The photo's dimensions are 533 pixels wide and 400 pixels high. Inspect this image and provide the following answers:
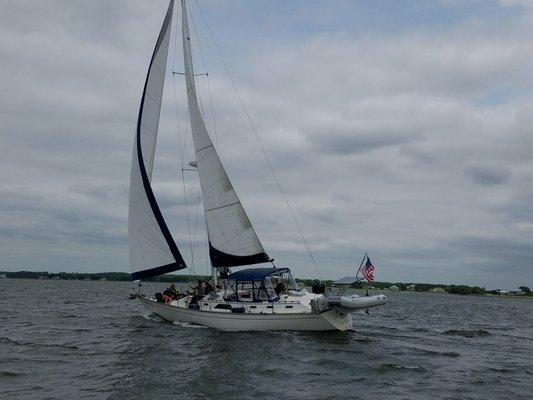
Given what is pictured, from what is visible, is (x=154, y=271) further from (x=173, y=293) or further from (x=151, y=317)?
(x=151, y=317)

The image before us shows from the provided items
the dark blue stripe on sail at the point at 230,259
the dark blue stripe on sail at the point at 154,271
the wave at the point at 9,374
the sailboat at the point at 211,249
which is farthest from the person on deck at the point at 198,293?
the wave at the point at 9,374

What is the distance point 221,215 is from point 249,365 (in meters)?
9.97

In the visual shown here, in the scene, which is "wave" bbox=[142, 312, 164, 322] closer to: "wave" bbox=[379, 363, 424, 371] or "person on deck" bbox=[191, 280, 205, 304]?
"person on deck" bbox=[191, 280, 205, 304]

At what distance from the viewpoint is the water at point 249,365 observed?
14703 millimetres

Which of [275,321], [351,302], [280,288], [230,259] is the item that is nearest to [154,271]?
[230,259]

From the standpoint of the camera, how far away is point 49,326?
28.3 m

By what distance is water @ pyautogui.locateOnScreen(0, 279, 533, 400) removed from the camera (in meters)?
14.7

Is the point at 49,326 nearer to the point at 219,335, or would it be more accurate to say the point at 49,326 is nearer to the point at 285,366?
the point at 219,335

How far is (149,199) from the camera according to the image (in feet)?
87.1

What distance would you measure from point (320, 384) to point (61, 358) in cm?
917

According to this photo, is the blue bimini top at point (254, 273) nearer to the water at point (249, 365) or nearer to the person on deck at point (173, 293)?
the water at point (249, 365)

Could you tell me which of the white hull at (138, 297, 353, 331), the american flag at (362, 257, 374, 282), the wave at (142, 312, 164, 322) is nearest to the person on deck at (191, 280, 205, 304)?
the white hull at (138, 297, 353, 331)

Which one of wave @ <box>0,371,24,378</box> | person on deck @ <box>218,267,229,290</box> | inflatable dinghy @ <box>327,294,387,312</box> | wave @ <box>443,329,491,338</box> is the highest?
person on deck @ <box>218,267,229,290</box>

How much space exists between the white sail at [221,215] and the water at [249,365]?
3.81m
